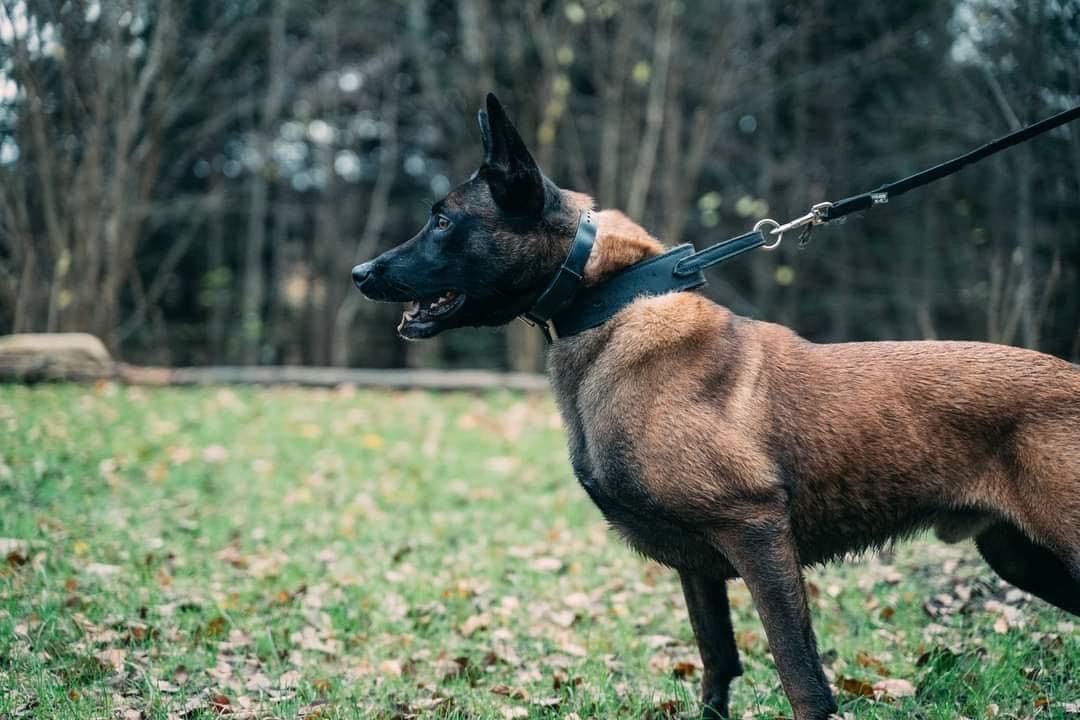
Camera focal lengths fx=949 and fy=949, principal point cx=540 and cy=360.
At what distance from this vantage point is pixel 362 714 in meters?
3.41

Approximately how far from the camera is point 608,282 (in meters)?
3.38

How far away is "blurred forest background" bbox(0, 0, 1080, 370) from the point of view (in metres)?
9.05

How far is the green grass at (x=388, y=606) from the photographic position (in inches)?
141

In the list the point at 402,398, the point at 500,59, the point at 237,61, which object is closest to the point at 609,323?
the point at 402,398

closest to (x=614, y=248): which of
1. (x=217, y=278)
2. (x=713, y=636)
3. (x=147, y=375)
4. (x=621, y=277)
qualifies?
(x=621, y=277)

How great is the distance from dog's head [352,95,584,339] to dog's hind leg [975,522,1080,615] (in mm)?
1855

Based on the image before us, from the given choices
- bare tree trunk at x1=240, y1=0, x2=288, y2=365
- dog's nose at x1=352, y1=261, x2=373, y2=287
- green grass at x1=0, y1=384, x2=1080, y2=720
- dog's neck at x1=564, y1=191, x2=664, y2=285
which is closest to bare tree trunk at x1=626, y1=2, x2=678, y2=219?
bare tree trunk at x1=240, y1=0, x2=288, y2=365

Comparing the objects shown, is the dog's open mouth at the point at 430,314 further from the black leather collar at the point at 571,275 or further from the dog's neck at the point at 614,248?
the dog's neck at the point at 614,248

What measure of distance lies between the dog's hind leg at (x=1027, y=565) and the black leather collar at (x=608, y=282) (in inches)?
53.7

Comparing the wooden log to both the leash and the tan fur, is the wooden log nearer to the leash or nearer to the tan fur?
the leash

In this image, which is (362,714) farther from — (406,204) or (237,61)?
(406,204)

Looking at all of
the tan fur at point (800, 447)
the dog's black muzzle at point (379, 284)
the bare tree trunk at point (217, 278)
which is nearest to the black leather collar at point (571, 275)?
the tan fur at point (800, 447)

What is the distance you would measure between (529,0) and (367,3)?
5901mm

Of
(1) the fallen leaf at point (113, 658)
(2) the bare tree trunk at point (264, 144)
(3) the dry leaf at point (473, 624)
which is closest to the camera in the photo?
(1) the fallen leaf at point (113, 658)
